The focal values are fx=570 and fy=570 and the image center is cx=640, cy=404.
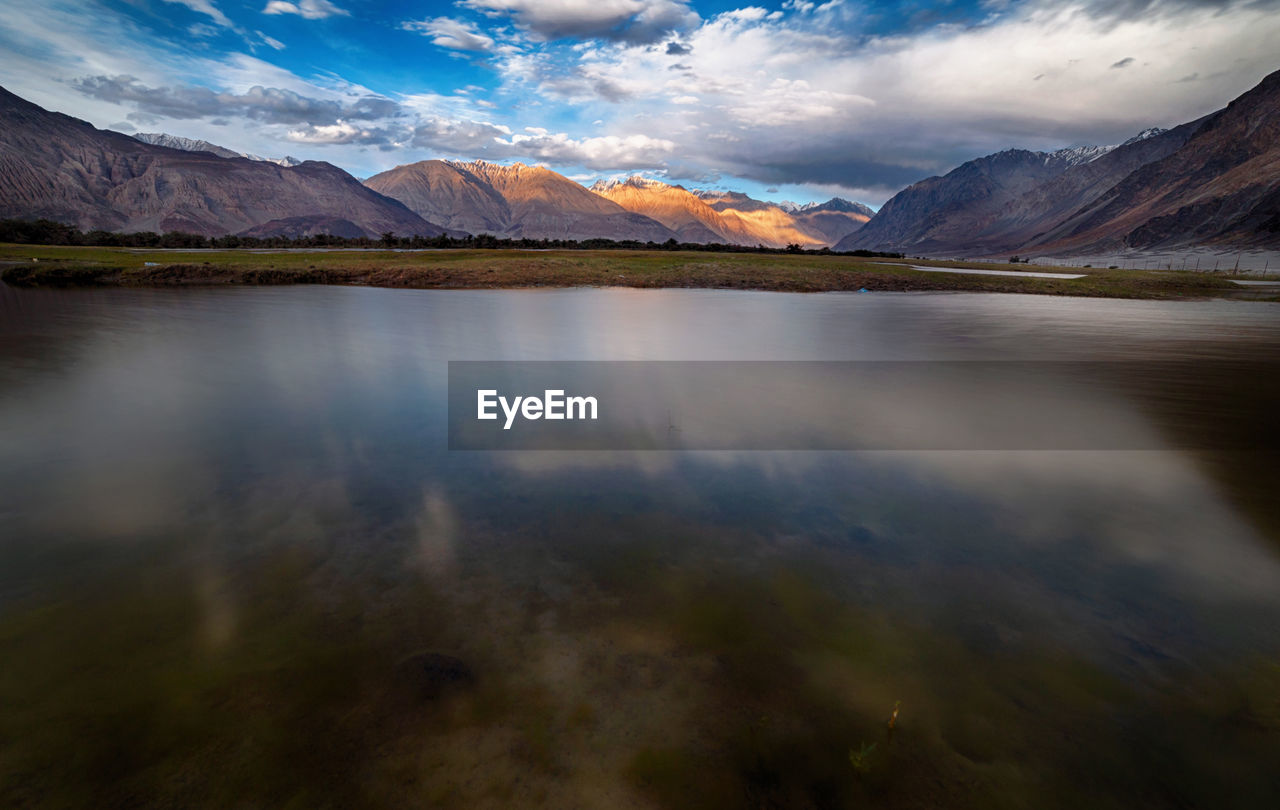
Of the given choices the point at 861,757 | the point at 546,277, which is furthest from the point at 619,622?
the point at 546,277

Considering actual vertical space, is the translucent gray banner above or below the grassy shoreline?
below

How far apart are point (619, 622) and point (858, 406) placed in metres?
9.07

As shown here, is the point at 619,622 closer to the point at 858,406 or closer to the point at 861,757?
the point at 861,757

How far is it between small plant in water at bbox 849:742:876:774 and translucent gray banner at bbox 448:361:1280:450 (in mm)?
6048

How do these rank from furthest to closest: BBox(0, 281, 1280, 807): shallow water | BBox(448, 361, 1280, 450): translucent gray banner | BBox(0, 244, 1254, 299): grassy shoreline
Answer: BBox(0, 244, 1254, 299): grassy shoreline
BBox(448, 361, 1280, 450): translucent gray banner
BBox(0, 281, 1280, 807): shallow water

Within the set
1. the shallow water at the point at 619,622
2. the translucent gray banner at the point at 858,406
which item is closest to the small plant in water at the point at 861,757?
the shallow water at the point at 619,622

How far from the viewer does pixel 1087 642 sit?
4.81 m

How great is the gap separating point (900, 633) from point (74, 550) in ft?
27.3

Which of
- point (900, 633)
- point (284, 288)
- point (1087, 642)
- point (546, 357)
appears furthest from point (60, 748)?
point (284, 288)

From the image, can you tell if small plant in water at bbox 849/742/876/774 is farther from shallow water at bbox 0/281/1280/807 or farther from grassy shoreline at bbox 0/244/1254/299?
grassy shoreline at bbox 0/244/1254/299

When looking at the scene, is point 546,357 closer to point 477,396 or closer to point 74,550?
point 477,396

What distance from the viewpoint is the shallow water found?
11.8 feet

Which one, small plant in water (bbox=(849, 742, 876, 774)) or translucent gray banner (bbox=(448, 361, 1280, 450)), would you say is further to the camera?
translucent gray banner (bbox=(448, 361, 1280, 450))

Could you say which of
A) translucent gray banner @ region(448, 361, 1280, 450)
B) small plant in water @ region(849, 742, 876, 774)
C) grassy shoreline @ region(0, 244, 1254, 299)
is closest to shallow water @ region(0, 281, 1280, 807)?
small plant in water @ region(849, 742, 876, 774)
